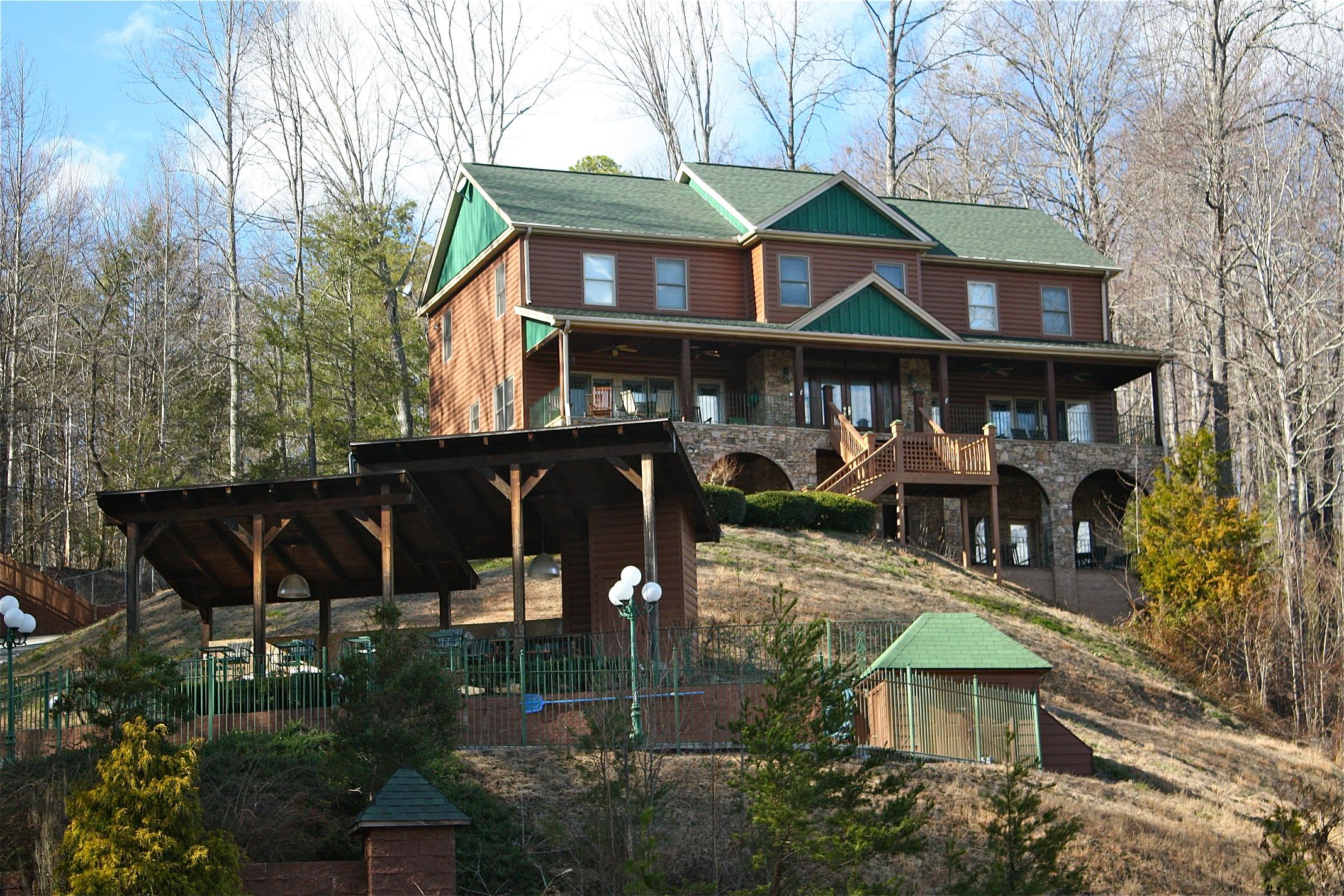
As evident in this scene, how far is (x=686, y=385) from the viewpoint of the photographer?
38.0 metres

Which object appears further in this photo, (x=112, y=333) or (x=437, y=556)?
(x=112, y=333)

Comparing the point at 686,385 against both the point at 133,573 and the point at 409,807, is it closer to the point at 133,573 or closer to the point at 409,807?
the point at 133,573

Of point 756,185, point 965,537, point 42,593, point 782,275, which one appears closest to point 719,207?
point 756,185

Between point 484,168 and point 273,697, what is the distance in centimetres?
2551

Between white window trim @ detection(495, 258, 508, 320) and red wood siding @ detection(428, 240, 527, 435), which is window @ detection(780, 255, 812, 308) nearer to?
red wood siding @ detection(428, 240, 527, 435)

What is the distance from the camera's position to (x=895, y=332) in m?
40.8

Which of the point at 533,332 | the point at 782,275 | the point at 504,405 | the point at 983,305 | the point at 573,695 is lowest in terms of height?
the point at 573,695

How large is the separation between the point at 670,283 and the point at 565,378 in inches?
226

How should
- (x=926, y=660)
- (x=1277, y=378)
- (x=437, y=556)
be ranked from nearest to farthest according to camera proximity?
(x=926, y=660), (x=437, y=556), (x=1277, y=378)

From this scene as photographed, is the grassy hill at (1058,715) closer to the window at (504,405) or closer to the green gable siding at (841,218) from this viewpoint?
the window at (504,405)

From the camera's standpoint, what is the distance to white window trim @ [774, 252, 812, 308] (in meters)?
41.0

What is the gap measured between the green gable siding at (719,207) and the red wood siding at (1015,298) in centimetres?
543

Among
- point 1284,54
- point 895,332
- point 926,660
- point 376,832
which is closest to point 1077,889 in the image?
point 376,832

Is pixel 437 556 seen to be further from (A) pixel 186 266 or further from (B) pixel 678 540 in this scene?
(A) pixel 186 266
